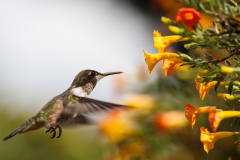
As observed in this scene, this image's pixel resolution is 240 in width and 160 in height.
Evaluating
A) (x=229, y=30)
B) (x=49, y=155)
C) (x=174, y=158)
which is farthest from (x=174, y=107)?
(x=49, y=155)

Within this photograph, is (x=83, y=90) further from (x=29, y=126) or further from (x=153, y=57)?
(x=153, y=57)

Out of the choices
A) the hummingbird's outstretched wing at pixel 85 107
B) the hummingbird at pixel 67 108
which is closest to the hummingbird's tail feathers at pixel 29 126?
the hummingbird at pixel 67 108

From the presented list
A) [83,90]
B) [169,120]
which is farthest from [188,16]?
[169,120]

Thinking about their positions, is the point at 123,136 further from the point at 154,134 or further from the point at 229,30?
the point at 229,30

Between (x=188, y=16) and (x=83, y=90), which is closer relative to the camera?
(x=188, y=16)

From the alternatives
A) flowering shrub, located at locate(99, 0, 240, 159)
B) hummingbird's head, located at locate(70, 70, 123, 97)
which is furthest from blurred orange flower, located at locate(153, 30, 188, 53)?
hummingbird's head, located at locate(70, 70, 123, 97)

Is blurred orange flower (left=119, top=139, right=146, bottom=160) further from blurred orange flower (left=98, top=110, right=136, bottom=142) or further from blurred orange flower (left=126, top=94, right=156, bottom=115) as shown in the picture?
blurred orange flower (left=126, top=94, right=156, bottom=115)

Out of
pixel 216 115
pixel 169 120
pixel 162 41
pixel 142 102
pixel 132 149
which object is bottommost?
pixel 132 149
